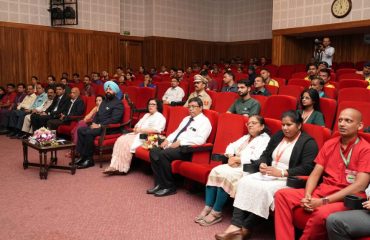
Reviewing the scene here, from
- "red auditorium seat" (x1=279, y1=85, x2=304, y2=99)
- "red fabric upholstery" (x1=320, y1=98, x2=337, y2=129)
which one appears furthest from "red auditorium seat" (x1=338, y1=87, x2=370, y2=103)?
"red auditorium seat" (x1=279, y1=85, x2=304, y2=99)

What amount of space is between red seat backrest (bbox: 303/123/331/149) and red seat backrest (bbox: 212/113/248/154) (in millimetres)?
796

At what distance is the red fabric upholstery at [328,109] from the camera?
13.5 ft

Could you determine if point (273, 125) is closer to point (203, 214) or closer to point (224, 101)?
point (203, 214)

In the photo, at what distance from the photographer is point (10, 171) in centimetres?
518

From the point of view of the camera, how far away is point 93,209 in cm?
377

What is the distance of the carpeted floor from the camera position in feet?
10.6

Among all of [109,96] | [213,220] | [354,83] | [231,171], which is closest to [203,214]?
[213,220]

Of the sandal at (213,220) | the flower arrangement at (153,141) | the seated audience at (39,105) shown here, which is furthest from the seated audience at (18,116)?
the sandal at (213,220)

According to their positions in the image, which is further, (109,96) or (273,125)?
(109,96)

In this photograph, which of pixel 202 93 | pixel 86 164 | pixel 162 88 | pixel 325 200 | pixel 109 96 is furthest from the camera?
pixel 162 88

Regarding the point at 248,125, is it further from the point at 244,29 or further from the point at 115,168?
the point at 244,29

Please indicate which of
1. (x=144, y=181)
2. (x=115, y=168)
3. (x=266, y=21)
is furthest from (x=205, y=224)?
(x=266, y=21)

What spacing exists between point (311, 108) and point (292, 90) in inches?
60.8

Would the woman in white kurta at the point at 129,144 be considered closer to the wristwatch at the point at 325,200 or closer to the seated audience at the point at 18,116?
the wristwatch at the point at 325,200
